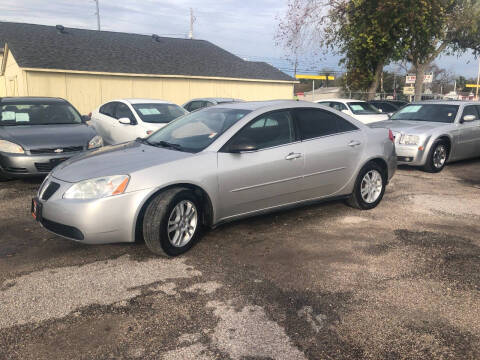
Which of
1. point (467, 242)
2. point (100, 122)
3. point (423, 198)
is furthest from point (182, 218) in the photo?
point (100, 122)

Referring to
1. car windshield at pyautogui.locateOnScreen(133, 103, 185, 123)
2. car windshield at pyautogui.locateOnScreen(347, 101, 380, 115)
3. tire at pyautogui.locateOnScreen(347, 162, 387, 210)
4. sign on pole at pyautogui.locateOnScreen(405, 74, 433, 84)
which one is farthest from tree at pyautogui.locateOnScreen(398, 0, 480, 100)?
tire at pyautogui.locateOnScreen(347, 162, 387, 210)

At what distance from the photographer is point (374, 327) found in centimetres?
309

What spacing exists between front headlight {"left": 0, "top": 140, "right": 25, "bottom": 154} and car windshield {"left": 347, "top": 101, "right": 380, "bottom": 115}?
10.3 meters

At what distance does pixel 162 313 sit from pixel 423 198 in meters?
5.18

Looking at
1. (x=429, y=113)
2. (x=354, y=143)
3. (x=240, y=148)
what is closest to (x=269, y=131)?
(x=240, y=148)

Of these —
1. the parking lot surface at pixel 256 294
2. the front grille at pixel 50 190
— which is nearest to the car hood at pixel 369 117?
the parking lot surface at pixel 256 294

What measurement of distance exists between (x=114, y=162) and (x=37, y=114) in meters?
4.95

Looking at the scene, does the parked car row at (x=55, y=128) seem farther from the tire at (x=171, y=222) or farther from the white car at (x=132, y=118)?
the tire at (x=171, y=222)

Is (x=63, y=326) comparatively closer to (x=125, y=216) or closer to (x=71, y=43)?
(x=125, y=216)

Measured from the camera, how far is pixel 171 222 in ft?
14.1

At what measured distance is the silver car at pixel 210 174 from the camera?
4.04 metres

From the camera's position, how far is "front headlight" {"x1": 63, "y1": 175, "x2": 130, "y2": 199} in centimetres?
400

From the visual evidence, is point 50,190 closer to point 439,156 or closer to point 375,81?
point 439,156

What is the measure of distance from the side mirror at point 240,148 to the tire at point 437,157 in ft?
19.7
